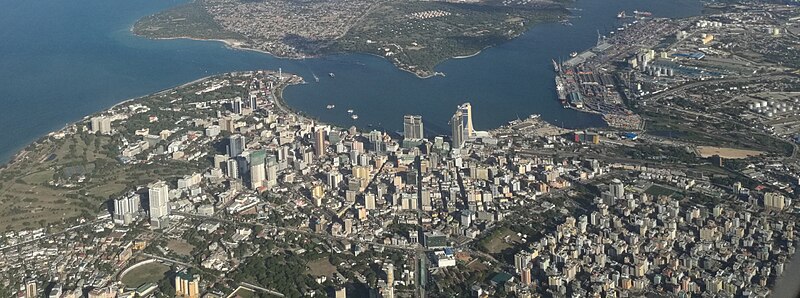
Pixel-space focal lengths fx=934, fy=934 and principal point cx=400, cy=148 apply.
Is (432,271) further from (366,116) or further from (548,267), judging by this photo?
(366,116)

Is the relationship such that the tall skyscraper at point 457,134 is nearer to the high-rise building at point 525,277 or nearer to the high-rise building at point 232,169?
the high-rise building at point 232,169

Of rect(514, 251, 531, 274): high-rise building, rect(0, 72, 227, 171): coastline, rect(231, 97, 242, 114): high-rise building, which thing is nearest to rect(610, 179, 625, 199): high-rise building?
rect(514, 251, 531, 274): high-rise building

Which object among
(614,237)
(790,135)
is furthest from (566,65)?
(614,237)

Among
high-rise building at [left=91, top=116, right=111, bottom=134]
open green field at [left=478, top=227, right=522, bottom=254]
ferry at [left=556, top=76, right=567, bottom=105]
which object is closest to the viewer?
open green field at [left=478, top=227, right=522, bottom=254]

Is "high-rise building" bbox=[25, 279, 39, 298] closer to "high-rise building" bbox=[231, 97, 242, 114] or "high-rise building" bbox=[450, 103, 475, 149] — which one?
"high-rise building" bbox=[450, 103, 475, 149]

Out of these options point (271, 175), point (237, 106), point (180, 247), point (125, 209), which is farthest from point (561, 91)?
point (180, 247)
